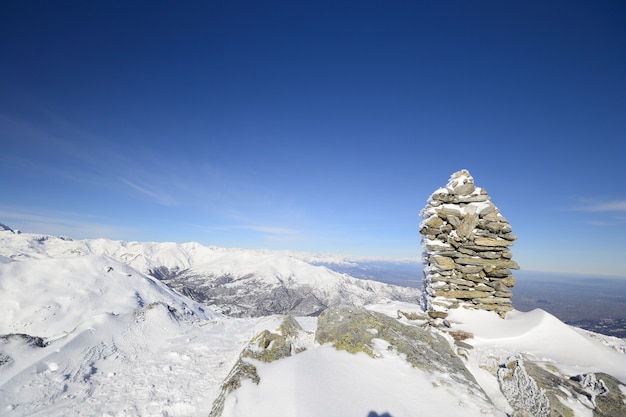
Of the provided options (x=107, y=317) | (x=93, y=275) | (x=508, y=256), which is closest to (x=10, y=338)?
(x=107, y=317)

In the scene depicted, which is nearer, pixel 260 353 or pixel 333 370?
pixel 333 370

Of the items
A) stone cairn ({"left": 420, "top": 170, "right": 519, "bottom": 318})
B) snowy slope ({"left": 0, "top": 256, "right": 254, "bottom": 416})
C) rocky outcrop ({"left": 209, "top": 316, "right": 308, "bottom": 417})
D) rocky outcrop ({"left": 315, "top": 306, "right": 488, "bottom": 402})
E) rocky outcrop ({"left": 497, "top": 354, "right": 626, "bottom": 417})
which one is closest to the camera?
rocky outcrop ({"left": 497, "top": 354, "right": 626, "bottom": 417})

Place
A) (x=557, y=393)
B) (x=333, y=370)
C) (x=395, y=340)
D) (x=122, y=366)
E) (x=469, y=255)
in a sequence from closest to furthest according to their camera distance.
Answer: (x=557, y=393) < (x=333, y=370) < (x=395, y=340) < (x=122, y=366) < (x=469, y=255)

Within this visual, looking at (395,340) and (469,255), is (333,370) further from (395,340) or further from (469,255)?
(469,255)

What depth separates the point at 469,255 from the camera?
12.8 metres

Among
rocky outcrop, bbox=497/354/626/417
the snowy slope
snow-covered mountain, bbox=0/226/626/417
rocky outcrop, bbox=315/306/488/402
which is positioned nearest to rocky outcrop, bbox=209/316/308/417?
snow-covered mountain, bbox=0/226/626/417

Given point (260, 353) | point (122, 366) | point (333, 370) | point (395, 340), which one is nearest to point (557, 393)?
point (395, 340)

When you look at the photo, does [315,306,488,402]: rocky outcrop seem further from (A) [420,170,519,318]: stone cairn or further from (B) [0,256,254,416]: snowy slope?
(B) [0,256,254,416]: snowy slope

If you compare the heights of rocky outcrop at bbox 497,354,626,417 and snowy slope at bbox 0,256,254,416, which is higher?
rocky outcrop at bbox 497,354,626,417

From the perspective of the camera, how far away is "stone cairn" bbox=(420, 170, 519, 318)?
1227 centimetres

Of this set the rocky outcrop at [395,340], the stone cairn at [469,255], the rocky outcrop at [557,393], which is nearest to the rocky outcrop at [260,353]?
the rocky outcrop at [395,340]

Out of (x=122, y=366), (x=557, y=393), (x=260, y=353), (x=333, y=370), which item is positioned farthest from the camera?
(x=122, y=366)

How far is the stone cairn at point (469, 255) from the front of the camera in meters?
12.3

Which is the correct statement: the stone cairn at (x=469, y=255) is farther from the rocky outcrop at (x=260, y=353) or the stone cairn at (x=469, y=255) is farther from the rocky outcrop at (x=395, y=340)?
the rocky outcrop at (x=260, y=353)
